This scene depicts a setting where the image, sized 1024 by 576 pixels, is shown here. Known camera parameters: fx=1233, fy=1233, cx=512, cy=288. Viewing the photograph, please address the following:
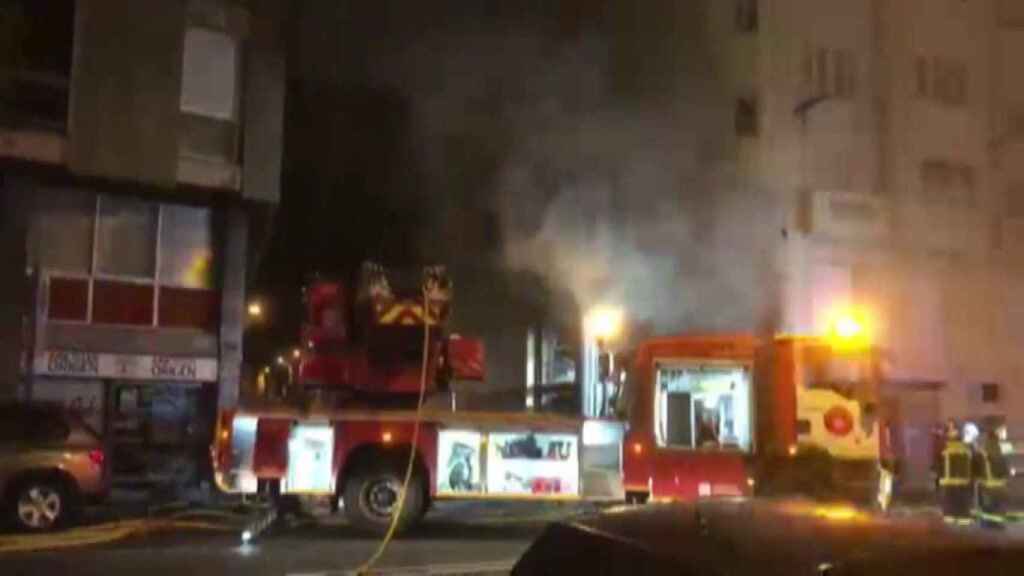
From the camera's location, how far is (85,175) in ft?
53.0

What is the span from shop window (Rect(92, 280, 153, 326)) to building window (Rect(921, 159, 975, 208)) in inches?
671

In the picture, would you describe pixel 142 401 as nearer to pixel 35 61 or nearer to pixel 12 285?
pixel 12 285

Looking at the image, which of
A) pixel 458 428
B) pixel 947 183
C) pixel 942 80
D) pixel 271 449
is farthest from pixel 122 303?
pixel 942 80

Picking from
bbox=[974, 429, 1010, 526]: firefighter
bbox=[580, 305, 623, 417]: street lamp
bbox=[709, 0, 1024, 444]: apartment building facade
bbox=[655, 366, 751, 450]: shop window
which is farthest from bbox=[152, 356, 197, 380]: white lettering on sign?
bbox=[709, 0, 1024, 444]: apartment building facade

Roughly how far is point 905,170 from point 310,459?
18607 millimetres

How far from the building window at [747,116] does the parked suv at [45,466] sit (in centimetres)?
1455

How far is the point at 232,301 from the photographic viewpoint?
690 inches

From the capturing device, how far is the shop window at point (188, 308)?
17266 mm

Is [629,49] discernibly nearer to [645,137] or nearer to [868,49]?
[645,137]

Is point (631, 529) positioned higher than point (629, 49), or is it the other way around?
point (629, 49)

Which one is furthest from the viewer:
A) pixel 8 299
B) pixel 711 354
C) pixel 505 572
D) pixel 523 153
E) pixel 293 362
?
pixel 523 153

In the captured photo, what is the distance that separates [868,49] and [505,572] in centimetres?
2056

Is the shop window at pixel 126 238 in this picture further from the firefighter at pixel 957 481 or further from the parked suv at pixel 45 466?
the firefighter at pixel 957 481

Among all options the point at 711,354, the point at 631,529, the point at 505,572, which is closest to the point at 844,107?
the point at 711,354
